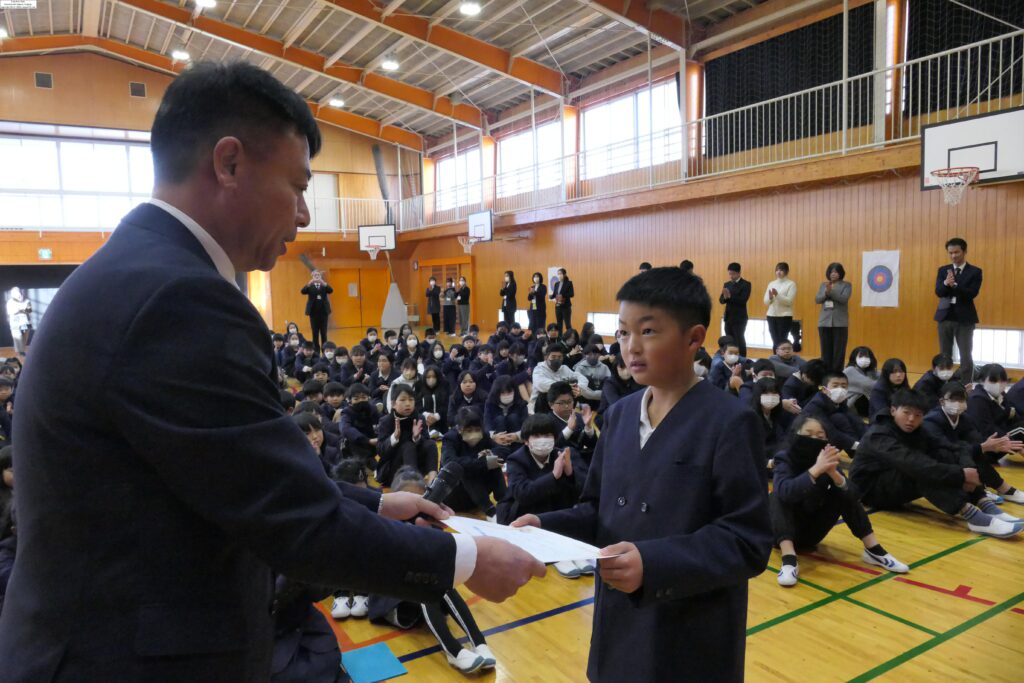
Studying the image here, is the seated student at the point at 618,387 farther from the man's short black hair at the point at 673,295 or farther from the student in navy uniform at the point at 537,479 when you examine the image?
the man's short black hair at the point at 673,295

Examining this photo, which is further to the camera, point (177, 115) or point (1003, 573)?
point (1003, 573)

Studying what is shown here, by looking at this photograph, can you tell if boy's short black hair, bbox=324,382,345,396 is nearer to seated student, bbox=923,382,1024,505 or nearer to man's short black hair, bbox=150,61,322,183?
seated student, bbox=923,382,1024,505

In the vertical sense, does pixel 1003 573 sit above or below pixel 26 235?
below

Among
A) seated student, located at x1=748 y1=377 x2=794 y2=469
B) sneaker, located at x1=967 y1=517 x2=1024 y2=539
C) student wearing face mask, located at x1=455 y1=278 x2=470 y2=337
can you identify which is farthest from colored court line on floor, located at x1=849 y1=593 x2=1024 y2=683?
student wearing face mask, located at x1=455 y1=278 x2=470 y2=337

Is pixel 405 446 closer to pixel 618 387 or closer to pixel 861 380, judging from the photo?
pixel 618 387

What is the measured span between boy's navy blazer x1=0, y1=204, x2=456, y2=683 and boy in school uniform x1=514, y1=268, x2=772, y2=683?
73 centimetres

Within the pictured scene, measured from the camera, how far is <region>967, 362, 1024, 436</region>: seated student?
6.27 metres

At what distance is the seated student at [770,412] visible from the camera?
6.41m

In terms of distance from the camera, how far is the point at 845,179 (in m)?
11.2

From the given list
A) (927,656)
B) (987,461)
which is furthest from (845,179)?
(927,656)

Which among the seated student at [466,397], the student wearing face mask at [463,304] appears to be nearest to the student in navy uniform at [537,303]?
the student wearing face mask at [463,304]

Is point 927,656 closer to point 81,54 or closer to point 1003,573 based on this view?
point 1003,573

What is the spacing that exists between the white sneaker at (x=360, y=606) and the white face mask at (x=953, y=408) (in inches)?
194

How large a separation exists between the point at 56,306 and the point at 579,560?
1.04m
